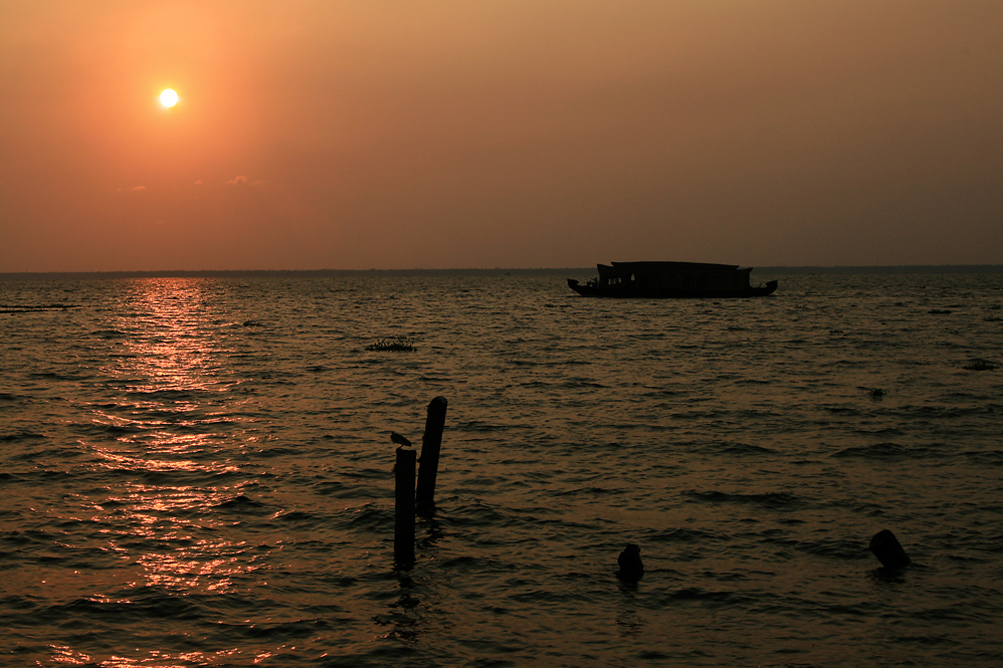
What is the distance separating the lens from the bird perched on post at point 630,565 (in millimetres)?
12398

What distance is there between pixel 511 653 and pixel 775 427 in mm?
15914

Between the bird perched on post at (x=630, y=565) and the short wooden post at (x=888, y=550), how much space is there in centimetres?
354

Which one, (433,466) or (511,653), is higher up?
(433,466)

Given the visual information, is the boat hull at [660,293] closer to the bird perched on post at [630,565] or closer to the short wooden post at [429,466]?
the short wooden post at [429,466]

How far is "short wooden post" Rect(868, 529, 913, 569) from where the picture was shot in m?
12.8

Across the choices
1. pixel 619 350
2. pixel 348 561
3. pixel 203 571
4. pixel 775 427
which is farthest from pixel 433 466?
pixel 619 350

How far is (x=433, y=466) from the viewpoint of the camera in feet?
51.3

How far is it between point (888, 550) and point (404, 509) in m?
7.18

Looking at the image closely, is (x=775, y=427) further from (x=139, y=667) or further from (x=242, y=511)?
(x=139, y=667)

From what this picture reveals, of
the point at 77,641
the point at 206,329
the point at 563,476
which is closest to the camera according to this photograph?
the point at 77,641

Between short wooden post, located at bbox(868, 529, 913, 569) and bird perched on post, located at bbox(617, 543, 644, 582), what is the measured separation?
3.54 meters

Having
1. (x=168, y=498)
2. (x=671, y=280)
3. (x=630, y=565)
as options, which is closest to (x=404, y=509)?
(x=630, y=565)

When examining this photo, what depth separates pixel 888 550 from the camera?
41.9ft

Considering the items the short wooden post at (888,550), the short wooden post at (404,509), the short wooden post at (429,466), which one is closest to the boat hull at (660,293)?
the short wooden post at (429,466)
